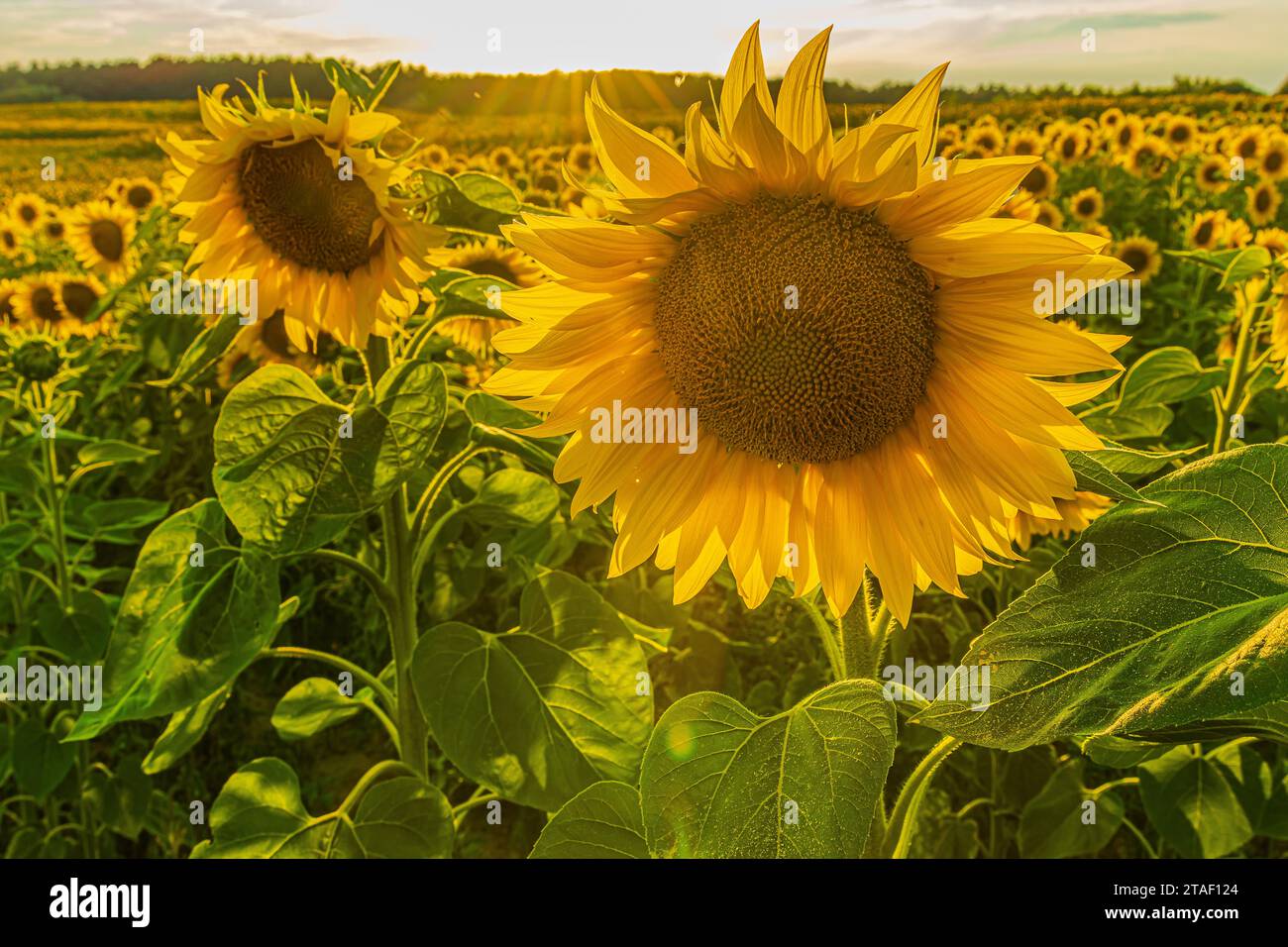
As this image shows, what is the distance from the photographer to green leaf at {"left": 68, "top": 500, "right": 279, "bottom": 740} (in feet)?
4.98

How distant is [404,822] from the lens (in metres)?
1.72

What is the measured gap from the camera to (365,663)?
3268mm

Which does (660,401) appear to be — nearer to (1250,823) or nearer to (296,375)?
(296,375)

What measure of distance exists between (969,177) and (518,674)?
1.01 metres

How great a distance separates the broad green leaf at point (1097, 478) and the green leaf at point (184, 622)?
1134 mm

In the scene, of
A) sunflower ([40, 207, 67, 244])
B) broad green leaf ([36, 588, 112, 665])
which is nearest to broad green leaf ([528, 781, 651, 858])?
broad green leaf ([36, 588, 112, 665])

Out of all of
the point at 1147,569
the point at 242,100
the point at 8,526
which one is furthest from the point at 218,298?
the point at 1147,569

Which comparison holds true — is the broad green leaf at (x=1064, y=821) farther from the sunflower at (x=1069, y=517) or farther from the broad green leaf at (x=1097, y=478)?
the broad green leaf at (x=1097, y=478)

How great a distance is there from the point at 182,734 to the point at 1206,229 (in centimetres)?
527

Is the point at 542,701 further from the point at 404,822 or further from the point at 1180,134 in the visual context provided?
the point at 1180,134

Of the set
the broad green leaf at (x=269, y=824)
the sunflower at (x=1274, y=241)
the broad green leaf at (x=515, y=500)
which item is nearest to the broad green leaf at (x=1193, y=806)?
the broad green leaf at (x=515, y=500)

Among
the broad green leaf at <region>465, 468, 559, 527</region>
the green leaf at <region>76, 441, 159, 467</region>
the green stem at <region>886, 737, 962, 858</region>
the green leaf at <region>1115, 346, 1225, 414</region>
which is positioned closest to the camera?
the green stem at <region>886, 737, 962, 858</region>

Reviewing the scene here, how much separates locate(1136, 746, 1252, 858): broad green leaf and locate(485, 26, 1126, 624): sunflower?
1.00 m

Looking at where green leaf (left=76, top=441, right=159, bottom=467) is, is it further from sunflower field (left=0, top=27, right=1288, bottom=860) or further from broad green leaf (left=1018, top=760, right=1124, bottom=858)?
broad green leaf (left=1018, top=760, right=1124, bottom=858)
